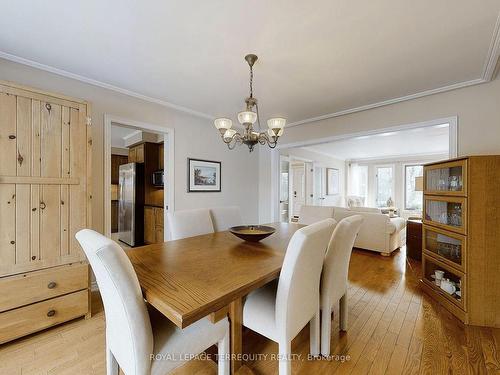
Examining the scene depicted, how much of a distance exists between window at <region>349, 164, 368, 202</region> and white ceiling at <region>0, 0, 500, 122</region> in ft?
20.4

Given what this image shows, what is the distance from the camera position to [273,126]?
1.97m

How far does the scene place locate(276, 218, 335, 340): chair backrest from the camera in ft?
3.81

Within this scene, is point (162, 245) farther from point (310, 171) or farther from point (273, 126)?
point (310, 171)

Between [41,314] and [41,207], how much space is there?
2.83 feet

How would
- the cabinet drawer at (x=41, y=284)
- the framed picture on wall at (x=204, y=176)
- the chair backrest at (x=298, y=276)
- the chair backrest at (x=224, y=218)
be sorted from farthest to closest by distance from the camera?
the framed picture on wall at (x=204, y=176) < the chair backrest at (x=224, y=218) < the cabinet drawer at (x=41, y=284) < the chair backrest at (x=298, y=276)

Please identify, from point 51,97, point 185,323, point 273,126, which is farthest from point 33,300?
point 273,126

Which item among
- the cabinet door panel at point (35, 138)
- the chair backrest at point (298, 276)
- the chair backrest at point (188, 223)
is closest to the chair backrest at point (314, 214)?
the chair backrest at point (188, 223)

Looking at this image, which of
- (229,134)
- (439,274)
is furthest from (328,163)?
(229,134)

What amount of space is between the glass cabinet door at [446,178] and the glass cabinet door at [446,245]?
1.42 ft

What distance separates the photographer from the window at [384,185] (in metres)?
7.86

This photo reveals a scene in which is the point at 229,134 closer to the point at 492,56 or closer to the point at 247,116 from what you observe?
the point at 247,116

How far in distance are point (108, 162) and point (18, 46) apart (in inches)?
47.7

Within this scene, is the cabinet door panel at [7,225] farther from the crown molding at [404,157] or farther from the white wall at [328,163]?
the crown molding at [404,157]

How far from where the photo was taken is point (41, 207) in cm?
187
